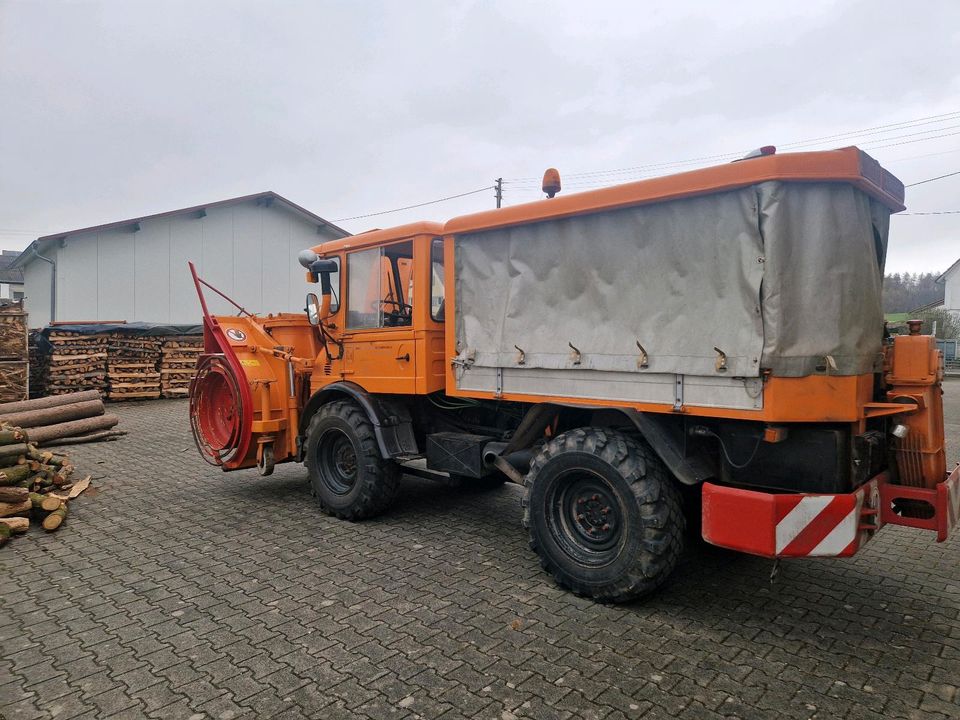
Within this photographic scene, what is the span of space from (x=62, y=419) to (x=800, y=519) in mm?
10911

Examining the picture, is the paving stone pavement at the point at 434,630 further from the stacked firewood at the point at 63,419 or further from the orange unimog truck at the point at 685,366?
the stacked firewood at the point at 63,419

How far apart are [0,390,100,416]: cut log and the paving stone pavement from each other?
216 inches

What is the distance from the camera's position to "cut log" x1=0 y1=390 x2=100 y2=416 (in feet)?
31.4

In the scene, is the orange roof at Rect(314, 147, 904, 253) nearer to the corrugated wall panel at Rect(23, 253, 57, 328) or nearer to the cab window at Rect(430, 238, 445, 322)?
the cab window at Rect(430, 238, 445, 322)

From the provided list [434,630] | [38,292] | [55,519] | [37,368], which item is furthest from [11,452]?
[38,292]

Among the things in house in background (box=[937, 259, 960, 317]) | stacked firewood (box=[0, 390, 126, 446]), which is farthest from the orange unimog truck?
house in background (box=[937, 259, 960, 317])

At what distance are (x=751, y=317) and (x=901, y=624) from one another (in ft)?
6.77

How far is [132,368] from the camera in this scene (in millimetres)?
15812

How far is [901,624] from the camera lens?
3.64m

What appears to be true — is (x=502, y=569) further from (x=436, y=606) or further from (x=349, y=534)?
(x=349, y=534)

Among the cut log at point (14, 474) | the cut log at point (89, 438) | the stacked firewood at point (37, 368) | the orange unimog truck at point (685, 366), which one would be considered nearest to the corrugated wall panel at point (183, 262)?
the stacked firewood at point (37, 368)

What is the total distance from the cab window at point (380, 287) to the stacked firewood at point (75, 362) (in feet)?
40.9

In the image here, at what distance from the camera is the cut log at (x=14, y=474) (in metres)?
5.63

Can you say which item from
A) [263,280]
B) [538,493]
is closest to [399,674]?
[538,493]
